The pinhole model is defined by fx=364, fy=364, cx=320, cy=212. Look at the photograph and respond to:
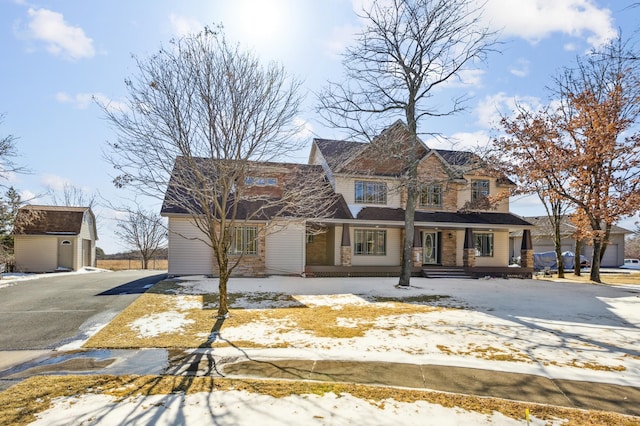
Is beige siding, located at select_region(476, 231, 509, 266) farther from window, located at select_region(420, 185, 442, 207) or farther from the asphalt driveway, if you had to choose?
the asphalt driveway

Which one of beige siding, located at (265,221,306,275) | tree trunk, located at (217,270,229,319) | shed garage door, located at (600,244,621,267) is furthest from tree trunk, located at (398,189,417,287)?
shed garage door, located at (600,244,621,267)

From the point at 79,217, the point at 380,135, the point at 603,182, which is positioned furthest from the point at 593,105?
the point at 79,217

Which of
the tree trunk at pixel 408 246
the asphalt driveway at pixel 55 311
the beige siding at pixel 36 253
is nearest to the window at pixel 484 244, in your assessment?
the tree trunk at pixel 408 246

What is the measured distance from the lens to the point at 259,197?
10328mm

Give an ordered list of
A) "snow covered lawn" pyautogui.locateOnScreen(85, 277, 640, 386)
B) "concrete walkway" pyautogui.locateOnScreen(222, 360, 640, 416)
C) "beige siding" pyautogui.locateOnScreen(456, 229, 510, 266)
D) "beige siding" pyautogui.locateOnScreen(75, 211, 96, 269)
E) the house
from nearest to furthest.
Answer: "concrete walkway" pyautogui.locateOnScreen(222, 360, 640, 416) < "snow covered lawn" pyautogui.locateOnScreen(85, 277, 640, 386) < the house < "beige siding" pyautogui.locateOnScreen(456, 229, 510, 266) < "beige siding" pyautogui.locateOnScreen(75, 211, 96, 269)

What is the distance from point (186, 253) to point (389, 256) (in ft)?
35.3

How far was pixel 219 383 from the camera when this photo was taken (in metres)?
4.99

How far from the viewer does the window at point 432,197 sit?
70.0 ft

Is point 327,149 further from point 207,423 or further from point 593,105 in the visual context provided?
point 207,423

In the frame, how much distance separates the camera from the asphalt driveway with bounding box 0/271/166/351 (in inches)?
289

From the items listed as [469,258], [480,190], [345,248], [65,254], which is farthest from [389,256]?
[65,254]

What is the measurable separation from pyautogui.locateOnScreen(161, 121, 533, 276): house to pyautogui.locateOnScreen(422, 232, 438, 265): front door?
2.2 inches

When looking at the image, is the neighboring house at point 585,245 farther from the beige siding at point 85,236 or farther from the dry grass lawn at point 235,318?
the beige siding at point 85,236

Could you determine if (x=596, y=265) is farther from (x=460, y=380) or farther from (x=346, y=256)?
(x=460, y=380)
